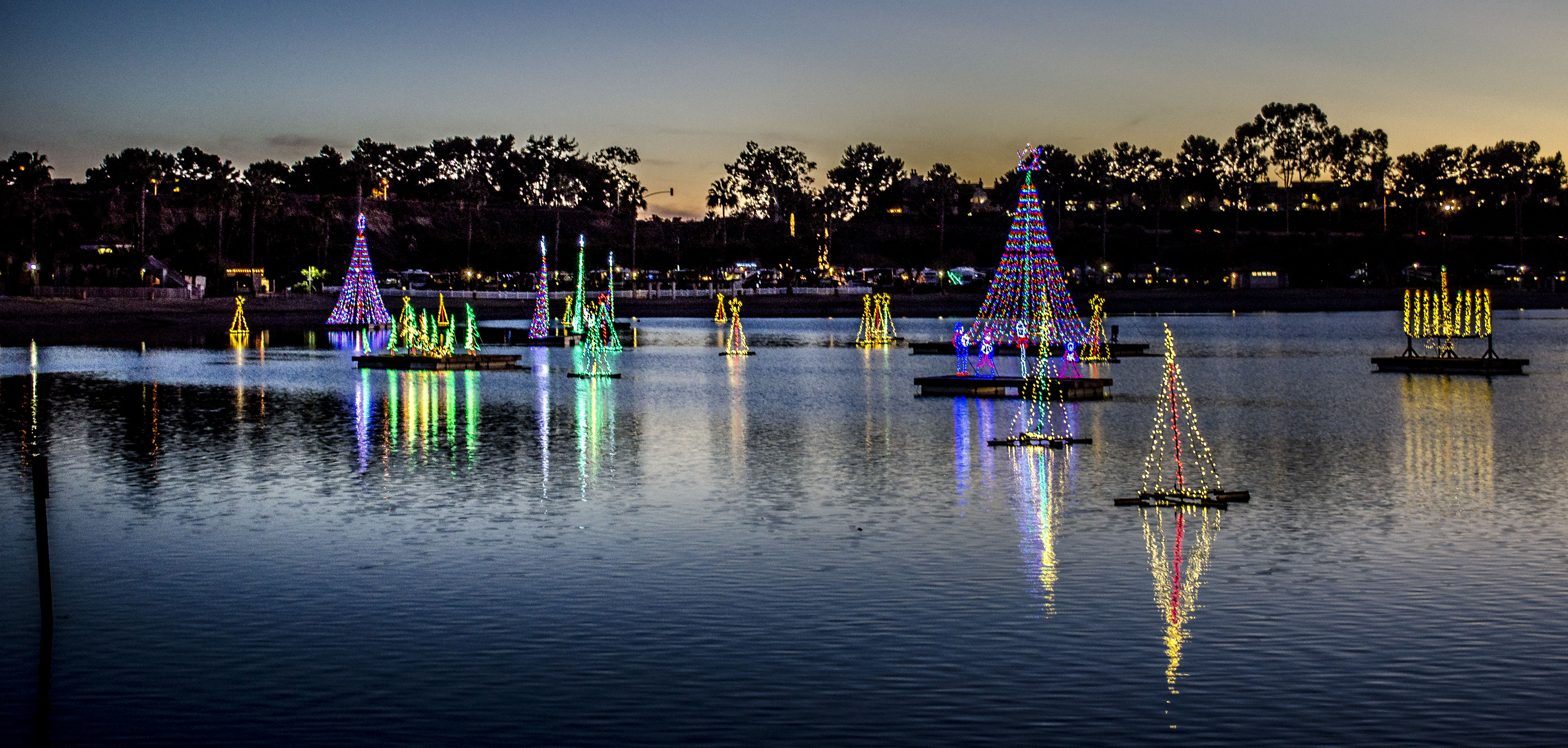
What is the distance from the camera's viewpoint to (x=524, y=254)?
174 meters

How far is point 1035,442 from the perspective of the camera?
30125 mm

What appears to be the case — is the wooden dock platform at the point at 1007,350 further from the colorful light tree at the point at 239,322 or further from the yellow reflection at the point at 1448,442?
the colorful light tree at the point at 239,322

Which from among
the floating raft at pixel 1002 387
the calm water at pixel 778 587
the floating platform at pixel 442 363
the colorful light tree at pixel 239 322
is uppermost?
the colorful light tree at pixel 239 322

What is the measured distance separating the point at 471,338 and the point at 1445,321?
128ft

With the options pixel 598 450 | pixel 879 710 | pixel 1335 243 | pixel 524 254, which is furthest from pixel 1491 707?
pixel 1335 243

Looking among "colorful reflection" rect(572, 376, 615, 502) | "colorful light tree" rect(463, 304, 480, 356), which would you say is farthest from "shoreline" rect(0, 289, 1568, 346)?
"colorful reflection" rect(572, 376, 615, 502)

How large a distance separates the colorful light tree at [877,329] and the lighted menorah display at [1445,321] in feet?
82.4

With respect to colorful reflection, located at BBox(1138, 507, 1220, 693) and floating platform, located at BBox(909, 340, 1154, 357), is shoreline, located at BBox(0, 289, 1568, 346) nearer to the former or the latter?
floating platform, located at BBox(909, 340, 1154, 357)

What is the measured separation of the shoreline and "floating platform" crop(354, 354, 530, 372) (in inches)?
957

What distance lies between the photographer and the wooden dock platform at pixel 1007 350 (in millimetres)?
64062

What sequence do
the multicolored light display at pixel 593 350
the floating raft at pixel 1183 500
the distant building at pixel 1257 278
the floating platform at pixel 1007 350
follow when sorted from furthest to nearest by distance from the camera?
the distant building at pixel 1257 278 → the floating platform at pixel 1007 350 → the multicolored light display at pixel 593 350 → the floating raft at pixel 1183 500

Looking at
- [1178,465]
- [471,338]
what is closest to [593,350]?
[471,338]

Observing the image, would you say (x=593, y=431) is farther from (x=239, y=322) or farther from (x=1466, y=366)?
(x=239, y=322)

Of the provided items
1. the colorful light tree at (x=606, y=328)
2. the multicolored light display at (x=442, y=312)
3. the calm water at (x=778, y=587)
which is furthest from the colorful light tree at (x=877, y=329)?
the calm water at (x=778, y=587)
